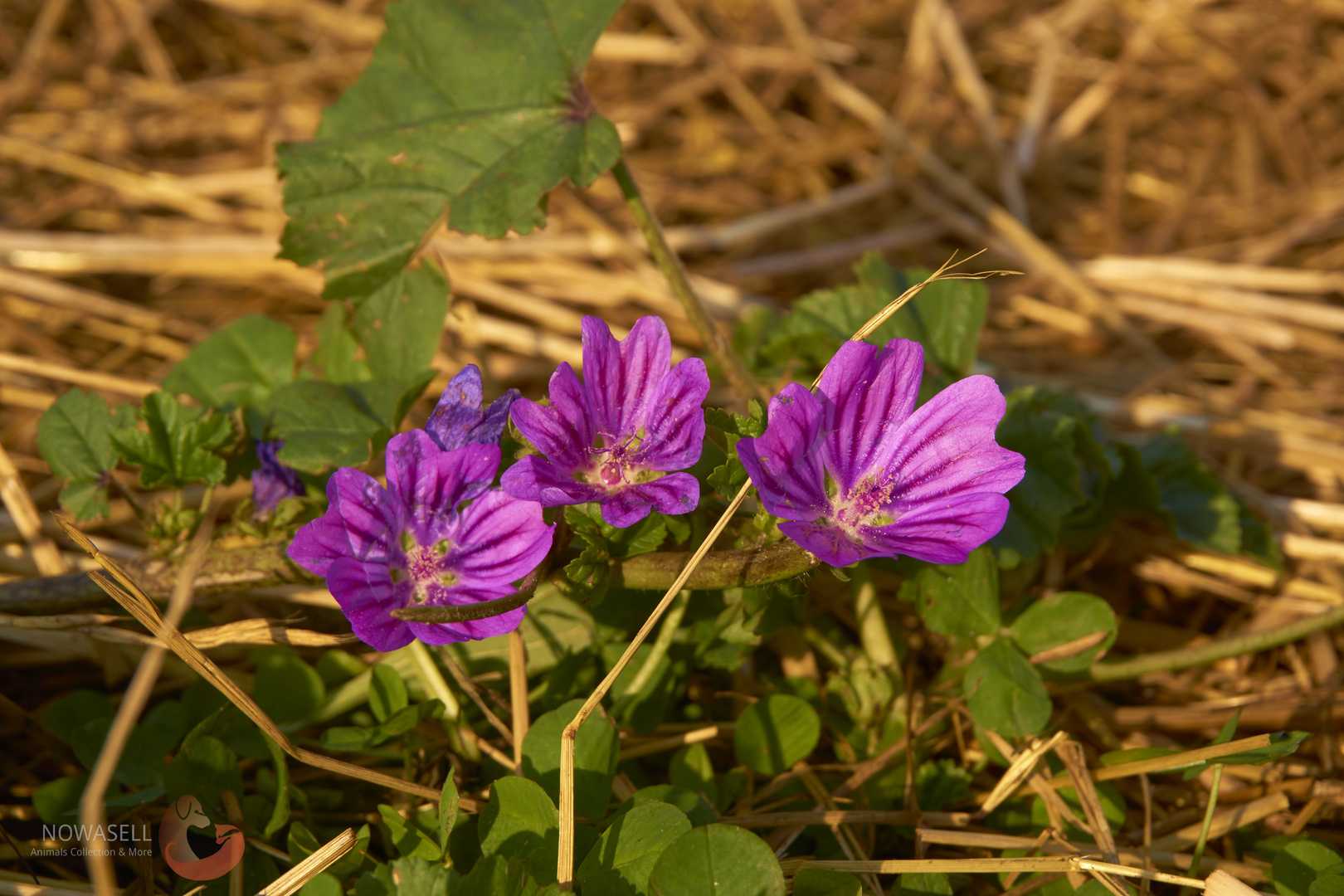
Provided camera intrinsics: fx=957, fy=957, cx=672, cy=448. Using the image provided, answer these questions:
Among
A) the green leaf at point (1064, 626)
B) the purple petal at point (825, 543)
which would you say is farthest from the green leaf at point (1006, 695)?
the purple petal at point (825, 543)

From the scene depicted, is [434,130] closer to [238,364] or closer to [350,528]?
[238,364]

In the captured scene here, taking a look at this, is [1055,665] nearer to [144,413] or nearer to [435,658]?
[435,658]

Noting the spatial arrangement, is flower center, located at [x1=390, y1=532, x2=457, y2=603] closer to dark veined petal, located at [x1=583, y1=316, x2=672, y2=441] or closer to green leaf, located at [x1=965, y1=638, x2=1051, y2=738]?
dark veined petal, located at [x1=583, y1=316, x2=672, y2=441]

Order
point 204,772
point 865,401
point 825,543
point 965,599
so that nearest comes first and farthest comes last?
1. point 825,543
2. point 865,401
3. point 204,772
4. point 965,599

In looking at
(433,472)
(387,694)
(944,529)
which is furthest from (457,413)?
(944,529)

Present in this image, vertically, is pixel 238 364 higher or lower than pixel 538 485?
higher

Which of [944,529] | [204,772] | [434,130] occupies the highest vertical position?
[434,130]

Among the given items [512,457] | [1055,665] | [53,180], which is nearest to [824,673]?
[1055,665]

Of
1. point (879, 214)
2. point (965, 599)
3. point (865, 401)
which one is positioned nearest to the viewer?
point (865, 401)
